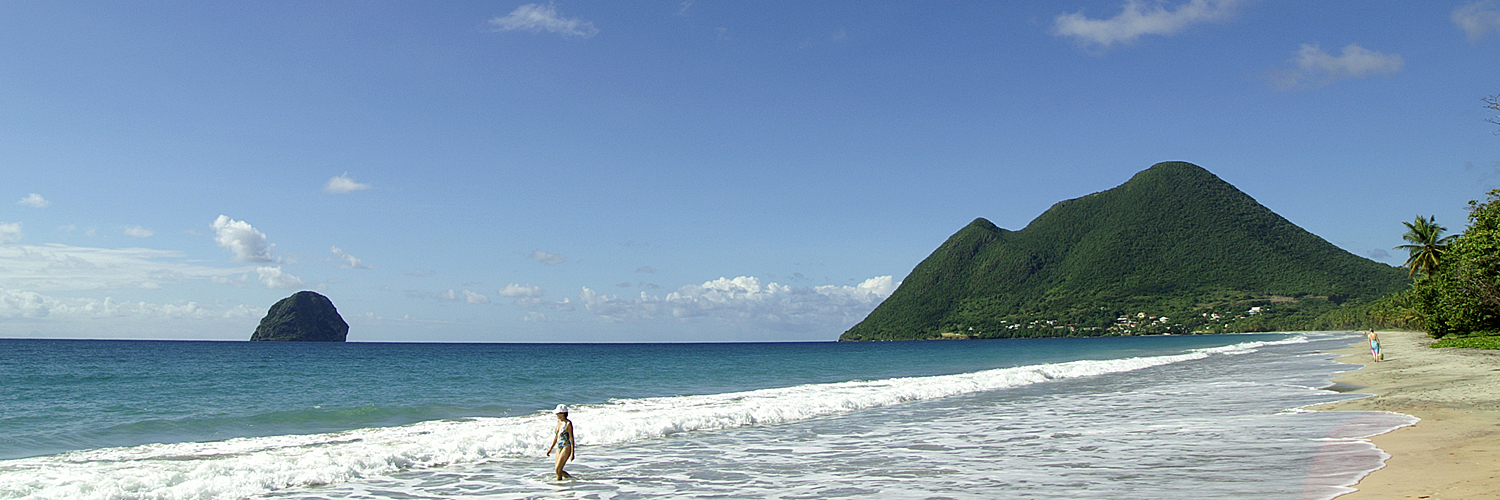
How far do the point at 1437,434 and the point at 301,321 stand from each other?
21404cm

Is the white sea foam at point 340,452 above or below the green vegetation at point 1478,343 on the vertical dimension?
below

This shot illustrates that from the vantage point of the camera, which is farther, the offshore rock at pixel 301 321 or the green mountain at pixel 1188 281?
the offshore rock at pixel 301 321

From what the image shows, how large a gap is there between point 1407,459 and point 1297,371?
88.6 feet

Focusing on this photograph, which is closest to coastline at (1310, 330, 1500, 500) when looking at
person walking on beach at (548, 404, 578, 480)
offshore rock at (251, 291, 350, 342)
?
person walking on beach at (548, 404, 578, 480)

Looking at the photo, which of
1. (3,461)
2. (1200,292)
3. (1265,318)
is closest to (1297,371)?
(3,461)

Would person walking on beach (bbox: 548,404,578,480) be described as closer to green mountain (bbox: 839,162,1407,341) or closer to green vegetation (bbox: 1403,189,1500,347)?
green vegetation (bbox: 1403,189,1500,347)

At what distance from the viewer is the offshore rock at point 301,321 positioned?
19038 cm

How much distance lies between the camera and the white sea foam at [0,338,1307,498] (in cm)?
1181

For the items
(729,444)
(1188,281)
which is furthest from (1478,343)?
(1188,281)

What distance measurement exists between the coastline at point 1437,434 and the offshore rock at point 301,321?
208m

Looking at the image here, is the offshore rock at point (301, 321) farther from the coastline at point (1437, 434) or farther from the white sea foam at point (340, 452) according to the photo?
the coastline at point (1437, 434)

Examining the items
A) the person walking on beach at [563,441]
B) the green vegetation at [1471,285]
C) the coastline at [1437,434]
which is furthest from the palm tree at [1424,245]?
the person walking on beach at [563,441]

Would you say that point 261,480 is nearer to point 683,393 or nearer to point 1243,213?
point 683,393

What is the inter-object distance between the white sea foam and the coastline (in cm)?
1253
